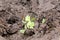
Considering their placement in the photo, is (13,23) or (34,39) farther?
(13,23)

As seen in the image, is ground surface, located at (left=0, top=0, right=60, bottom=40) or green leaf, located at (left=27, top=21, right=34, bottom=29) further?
green leaf, located at (left=27, top=21, right=34, bottom=29)

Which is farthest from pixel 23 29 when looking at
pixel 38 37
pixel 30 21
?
pixel 38 37

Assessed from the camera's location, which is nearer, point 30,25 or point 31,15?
point 30,25

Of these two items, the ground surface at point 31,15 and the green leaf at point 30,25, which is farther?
the green leaf at point 30,25

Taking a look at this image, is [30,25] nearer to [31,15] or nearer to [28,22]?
[28,22]

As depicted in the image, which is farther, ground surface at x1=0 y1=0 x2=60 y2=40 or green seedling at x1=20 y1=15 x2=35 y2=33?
green seedling at x1=20 y1=15 x2=35 y2=33

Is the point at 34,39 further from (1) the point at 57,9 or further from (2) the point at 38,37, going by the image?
(1) the point at 57,9

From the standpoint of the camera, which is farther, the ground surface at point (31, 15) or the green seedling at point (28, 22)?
the green seedling at point (28, 22)

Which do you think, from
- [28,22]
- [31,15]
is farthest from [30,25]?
[31,15]
